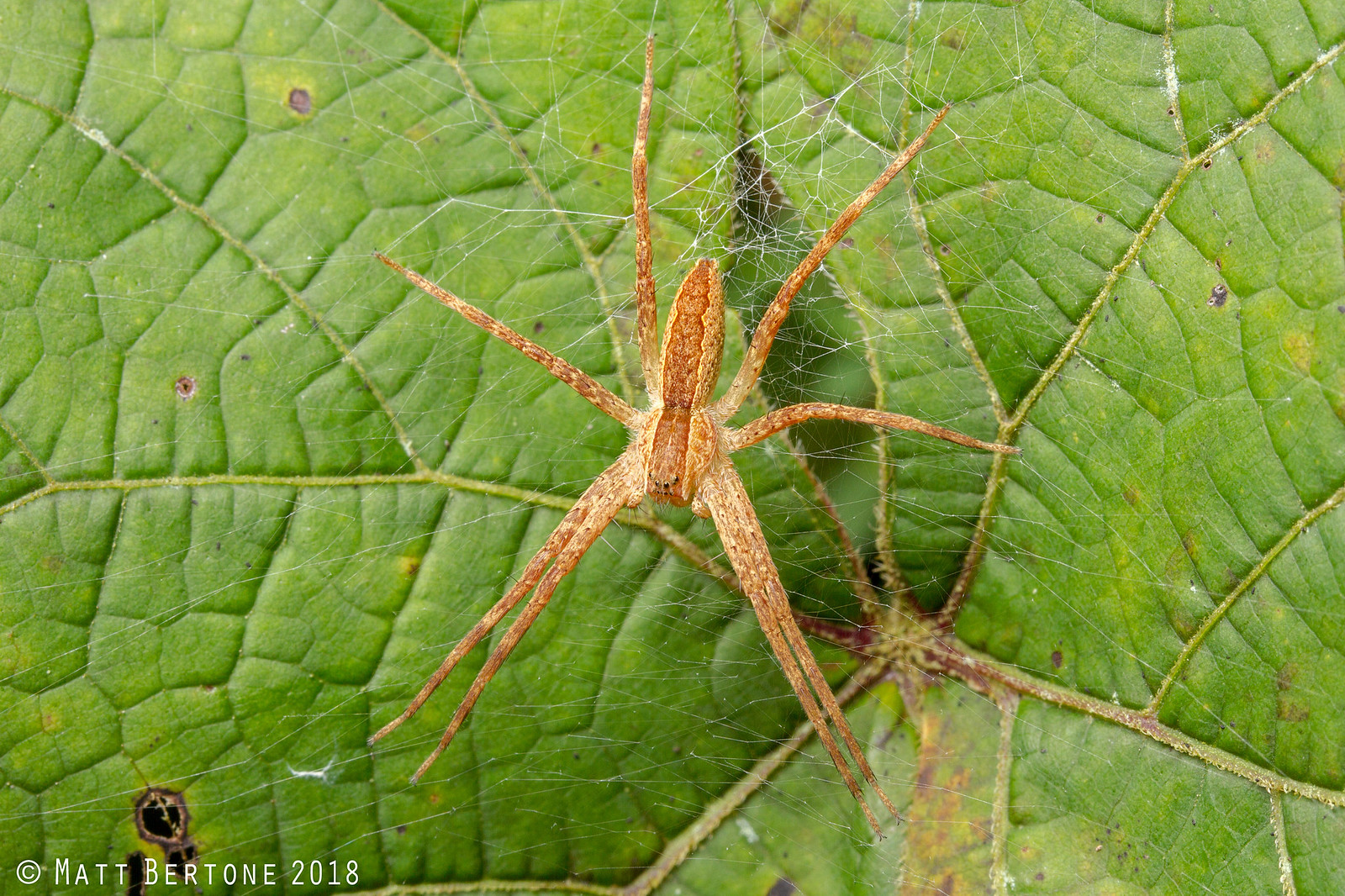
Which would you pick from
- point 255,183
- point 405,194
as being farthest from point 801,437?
point 255,183

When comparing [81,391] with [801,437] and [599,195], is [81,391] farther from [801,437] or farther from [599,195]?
[801,437]

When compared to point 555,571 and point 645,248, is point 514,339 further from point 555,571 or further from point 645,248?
point 555,571

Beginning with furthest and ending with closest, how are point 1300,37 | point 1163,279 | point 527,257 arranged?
1. point 527,257
2. point 1163,279
3. point 1300,37

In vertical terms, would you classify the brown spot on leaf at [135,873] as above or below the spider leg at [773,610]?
below

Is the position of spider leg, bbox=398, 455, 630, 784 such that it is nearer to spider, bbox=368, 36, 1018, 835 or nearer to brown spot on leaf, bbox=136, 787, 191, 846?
spider, bbox=368, 36, 1018, 835

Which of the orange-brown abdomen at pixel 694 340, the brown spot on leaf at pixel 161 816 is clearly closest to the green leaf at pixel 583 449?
the brown spot on leaf at pixel 161 816

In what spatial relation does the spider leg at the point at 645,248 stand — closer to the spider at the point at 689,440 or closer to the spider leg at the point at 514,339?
the spider at the point at 689,440
